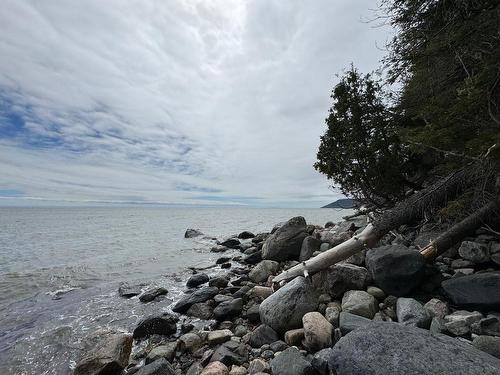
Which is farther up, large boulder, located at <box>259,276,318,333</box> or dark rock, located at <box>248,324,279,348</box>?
large boulder, located at <box>259,276,318,333</box>

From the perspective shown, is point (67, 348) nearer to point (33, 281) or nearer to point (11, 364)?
point (11, 364)

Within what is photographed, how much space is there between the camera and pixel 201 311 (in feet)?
26.4

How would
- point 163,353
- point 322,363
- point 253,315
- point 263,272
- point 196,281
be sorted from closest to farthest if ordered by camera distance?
point 322,363
point 163,353
point 253,315
point 263,272
point 196,281

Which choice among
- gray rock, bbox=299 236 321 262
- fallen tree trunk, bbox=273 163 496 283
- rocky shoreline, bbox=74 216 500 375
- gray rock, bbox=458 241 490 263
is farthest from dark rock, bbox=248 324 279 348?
gray rock, bbox=299 236 321 262

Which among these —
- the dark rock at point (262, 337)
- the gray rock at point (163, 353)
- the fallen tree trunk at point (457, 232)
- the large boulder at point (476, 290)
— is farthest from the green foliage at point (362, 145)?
the gray rock at point (163, 353)

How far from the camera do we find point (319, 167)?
1127cm

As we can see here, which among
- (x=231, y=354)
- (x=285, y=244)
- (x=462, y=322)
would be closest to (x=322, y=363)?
(x=231, y=354)

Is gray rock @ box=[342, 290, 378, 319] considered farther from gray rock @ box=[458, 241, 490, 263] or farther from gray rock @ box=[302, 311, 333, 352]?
gray rock @ box=[458, 241, 490, 263]

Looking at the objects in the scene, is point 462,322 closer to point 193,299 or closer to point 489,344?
point 489,344

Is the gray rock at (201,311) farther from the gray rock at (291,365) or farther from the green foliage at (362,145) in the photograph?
the green foliage at (362,145)

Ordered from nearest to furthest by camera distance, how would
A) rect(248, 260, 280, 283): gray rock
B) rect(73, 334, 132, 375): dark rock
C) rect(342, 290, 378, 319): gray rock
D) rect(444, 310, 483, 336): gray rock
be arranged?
rect(444, 310, 483, 336): gray rock, rect(73, 334, 132, 375): dark rock, rect(342, 290, 378, 319): gray rock, rect(248, 260, 280, 283): gray rock

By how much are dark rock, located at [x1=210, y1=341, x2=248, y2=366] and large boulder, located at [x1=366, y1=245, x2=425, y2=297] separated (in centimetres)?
330

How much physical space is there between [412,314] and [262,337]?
284 cm

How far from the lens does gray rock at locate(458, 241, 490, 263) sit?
636 centimetres
